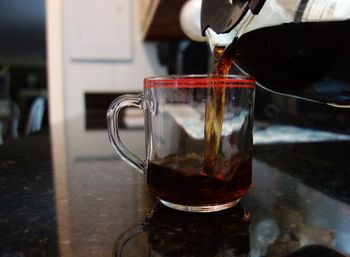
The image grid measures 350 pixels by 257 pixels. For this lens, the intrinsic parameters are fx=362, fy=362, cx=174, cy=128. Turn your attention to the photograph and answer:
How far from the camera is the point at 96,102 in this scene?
58.5 inches

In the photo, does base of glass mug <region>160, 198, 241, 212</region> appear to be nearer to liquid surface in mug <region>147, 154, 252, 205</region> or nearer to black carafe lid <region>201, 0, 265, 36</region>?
liquid surface in mug <region>147, 154, 252, 205</region>

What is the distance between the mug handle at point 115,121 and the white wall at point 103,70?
1172 millimetres

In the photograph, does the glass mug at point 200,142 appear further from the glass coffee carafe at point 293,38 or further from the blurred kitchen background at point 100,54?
the blurred kitchen background at point 100,54

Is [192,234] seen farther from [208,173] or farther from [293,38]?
[293,38]

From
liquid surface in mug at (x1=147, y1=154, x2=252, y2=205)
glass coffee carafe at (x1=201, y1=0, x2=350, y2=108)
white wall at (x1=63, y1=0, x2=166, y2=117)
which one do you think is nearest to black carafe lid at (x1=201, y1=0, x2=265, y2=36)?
glass coffee carafe at (x1=201, y1=0, x2=350, y2=108)

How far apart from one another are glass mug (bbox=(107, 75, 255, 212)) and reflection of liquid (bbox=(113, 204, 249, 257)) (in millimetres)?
11

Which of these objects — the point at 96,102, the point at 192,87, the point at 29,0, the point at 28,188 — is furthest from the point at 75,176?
the point at 29,0

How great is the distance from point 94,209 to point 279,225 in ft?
0.48

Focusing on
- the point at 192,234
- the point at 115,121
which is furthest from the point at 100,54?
the point at 192,234

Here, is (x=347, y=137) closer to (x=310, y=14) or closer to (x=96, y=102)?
(x=310, y=14)

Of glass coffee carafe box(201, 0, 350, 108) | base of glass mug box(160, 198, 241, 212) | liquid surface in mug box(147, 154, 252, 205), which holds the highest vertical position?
glass coffee carafe box(201, 0, 350, 108)

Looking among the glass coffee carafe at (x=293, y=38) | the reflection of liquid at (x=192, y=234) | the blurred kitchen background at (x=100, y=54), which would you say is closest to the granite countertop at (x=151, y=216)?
the reflection of liquid at (x=192, y=234)

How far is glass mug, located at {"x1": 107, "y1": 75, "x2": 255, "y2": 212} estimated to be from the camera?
28 cm

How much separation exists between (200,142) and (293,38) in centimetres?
11
